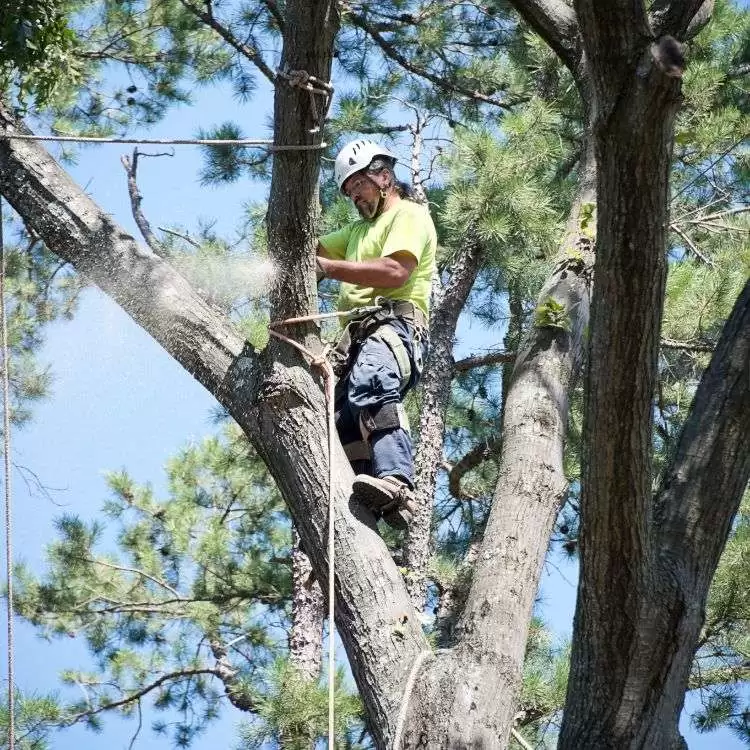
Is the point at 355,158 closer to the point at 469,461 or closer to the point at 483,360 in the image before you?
the point at 483,360

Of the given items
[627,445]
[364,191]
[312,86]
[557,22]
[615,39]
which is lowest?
[627,445]

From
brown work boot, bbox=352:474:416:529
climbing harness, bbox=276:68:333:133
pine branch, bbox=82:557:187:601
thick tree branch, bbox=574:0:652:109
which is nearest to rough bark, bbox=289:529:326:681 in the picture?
pine branch, bbox=82:557:187:601

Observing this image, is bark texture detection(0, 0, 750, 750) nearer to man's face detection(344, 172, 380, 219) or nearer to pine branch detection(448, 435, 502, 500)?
man's face detection(344, 172, 380, 219)

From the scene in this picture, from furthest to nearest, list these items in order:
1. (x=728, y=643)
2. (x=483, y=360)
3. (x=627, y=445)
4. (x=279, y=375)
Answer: (x=483, y=360), (x=728, y=643), (x=279, y=375), (x=627, y=445)

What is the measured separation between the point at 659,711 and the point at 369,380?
1.22m

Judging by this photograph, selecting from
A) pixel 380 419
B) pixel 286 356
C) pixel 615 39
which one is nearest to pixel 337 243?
pixel 380 419

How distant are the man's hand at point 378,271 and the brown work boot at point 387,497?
0.57m

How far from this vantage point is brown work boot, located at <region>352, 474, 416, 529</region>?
114 inches

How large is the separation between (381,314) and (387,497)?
75 centimetres

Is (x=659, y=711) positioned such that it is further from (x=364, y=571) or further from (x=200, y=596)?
(x=200, y=596)

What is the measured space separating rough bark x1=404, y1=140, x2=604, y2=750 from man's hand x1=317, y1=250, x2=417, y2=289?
40 centimetres

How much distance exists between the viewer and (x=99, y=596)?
738cm

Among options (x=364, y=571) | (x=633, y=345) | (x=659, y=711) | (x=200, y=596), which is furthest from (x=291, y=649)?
(x=633, y=345)

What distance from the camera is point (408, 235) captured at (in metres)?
3.41
